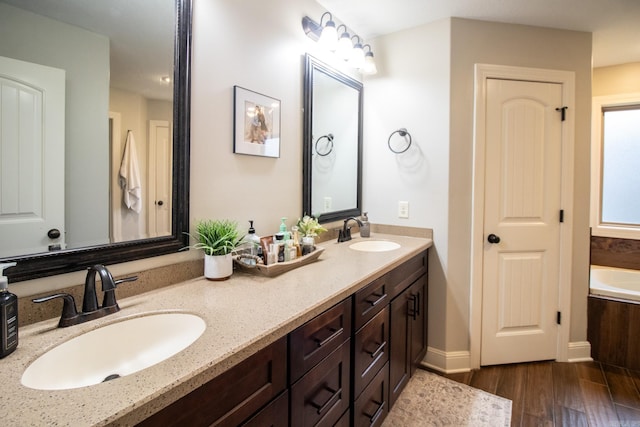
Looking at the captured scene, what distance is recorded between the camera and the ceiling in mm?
1980

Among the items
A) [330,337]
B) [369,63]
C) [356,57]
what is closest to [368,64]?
[369,63]

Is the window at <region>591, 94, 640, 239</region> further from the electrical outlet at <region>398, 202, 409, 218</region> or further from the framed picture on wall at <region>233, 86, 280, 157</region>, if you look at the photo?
the framed picture on wall at <region>233, 86, 280, 157</region>

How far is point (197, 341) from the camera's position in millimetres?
814

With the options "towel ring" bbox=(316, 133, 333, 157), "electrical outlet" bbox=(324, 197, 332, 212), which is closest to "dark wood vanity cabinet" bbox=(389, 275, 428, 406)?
"electrical outlet" bbox=(324, 197, 332, 212)

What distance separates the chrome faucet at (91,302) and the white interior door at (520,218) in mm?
2180

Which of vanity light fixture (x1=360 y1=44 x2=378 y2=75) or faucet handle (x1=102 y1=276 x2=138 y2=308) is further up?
vanity light fixture (x1=360 y1=44 x2=378 y2=75)

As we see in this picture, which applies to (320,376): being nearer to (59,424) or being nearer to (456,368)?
(59,424)

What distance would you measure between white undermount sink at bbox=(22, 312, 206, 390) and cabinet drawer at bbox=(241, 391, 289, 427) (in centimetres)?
27

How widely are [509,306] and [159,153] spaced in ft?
7.84

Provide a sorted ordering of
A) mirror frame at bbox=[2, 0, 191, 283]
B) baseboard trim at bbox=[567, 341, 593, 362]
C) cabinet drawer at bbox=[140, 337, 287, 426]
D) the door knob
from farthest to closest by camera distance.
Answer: baseboard trim at bbox=[567, 341, 593, 362] < mirror frame at bbox=[2, 0, 191, 283] < the door knob < cabinet drawer at bbox=[140, 337, 287, 426]

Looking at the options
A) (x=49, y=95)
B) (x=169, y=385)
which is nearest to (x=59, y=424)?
(x=169, y=385)

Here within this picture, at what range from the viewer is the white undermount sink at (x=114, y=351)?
0.75 metres

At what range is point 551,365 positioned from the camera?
2299mm

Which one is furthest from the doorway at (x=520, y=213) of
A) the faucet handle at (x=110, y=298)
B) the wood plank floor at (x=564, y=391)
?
the faucet handle at (x=110, y=298)
